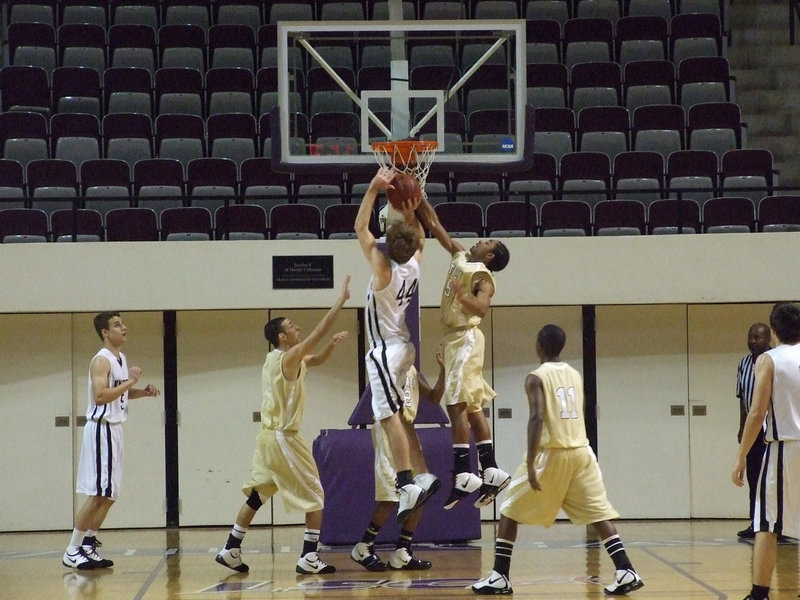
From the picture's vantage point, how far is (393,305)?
289 inches

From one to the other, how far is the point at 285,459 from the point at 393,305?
5.46 feet

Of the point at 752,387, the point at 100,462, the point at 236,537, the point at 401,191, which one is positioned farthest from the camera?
the point at 752,387

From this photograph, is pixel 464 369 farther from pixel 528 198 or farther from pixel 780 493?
pixel 528 198

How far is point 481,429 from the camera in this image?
7.62 meters

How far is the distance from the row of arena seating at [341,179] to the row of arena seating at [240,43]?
9.03 feet

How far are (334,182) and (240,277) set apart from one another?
2112mm

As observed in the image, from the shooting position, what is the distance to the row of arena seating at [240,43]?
14992 mm

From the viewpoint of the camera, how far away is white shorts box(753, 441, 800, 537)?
6.20 m

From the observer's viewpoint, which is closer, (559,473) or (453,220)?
(559,473)

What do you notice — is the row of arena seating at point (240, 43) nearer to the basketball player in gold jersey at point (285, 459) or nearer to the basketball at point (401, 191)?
the basketball player in gold jersey at point (285, 459)

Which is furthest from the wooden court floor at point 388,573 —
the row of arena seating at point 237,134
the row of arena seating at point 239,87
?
the row of arena seating at point 239,87

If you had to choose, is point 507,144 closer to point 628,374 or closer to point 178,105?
point 628,374

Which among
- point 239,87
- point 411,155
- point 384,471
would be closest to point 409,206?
point 411,155

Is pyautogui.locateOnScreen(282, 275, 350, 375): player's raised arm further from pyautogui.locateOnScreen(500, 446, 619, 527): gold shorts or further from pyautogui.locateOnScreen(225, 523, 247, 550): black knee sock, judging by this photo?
pyautogui.locateOnScreen(500, 446, 619, 527): gold shorts
